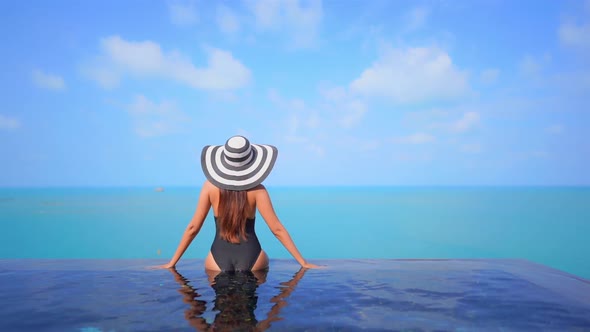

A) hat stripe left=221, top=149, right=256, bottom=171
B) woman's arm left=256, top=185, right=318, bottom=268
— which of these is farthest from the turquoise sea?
hat stripe left=221, top=149, right=256, bottom=171

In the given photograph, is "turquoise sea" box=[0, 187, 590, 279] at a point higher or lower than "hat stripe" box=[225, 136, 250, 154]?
lower

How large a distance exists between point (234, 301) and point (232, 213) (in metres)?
1.03

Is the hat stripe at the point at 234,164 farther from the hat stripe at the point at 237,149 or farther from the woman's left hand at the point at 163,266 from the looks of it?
the woman's left hand at the point at 163,266

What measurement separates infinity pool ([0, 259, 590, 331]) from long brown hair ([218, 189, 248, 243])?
0.54 meters

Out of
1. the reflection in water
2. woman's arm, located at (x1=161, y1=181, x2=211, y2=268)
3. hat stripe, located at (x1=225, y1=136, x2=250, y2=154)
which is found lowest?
the reflection in water

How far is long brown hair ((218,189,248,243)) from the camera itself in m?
4.60

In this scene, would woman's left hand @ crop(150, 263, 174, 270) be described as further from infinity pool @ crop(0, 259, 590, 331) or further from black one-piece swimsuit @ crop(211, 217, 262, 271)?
black one-piece swimsuit @ crop(211, 217, 262, 271)

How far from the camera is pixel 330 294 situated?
14.2 feet

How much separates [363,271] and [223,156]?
2.43 m

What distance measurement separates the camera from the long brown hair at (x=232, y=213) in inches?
181

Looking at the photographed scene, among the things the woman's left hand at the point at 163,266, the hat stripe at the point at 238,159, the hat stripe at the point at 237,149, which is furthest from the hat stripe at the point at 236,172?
the woman's left hand at the point at 163,266

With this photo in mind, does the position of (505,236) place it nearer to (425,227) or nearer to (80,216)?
(425,227)

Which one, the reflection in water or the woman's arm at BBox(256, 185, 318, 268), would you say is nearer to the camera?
the reflection in water

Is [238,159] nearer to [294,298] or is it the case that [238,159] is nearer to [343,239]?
[294,298]
